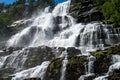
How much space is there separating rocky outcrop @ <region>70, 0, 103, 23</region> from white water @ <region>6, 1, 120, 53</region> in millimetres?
1583

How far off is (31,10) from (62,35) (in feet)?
→ 147

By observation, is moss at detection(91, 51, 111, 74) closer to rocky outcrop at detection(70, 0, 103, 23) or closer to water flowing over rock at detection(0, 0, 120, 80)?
water flowing over rock at detection(0, 0, 120, 80)

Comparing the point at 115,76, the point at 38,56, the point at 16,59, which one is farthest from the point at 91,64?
the point at 16,59

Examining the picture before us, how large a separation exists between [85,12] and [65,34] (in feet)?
33.9

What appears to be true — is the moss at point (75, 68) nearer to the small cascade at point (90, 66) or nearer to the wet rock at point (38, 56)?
the small cascade at point (90, 66)

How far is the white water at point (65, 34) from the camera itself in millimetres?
48562

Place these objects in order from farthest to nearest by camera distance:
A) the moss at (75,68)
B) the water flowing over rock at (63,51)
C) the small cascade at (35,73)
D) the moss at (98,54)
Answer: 1. the small cascade at (35,73)
2. the moss at (98,54)
3. the water flowing over rock at (63,51)
4. the moss at (75,68)

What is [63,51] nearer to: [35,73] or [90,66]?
[35,73]

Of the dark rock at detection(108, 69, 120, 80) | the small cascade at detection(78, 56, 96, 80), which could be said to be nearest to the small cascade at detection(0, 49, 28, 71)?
the small cascade at detection(78, 56, 96, 80)

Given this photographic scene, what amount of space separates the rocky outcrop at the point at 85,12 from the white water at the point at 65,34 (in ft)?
5.19

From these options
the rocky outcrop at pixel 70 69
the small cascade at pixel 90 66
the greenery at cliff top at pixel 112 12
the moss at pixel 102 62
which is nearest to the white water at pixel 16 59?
the rocky outcrop at pixel 70 69

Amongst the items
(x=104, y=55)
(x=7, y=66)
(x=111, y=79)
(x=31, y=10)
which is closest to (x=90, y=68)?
(x=104, y=55)

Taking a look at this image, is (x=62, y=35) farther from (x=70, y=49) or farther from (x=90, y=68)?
(x=90, y=68)

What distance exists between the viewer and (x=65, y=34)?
55312 mm
